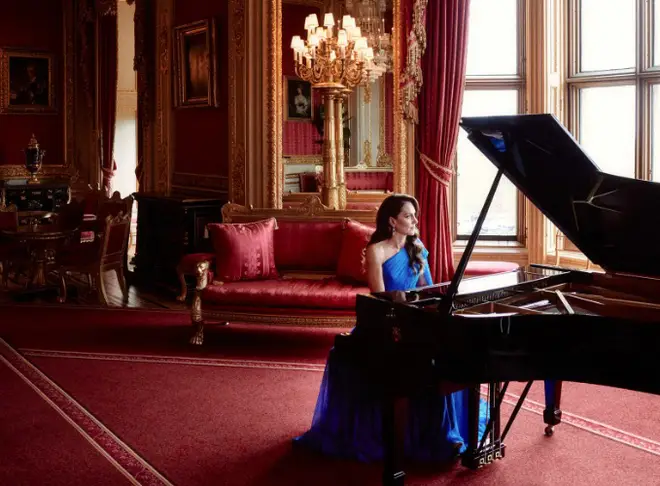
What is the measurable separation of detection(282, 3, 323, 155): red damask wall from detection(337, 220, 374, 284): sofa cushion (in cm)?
171

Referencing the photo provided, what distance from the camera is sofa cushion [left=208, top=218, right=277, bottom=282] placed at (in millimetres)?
6035

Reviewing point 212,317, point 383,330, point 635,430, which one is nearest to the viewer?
point 383,330

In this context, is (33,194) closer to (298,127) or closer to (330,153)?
(298,127)

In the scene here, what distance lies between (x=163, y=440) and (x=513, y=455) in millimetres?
1699

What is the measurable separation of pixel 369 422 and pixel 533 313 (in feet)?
3.28

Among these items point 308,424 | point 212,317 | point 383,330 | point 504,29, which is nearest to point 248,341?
point 212,317

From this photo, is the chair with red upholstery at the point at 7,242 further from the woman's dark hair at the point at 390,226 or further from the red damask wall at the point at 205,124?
the woman's dark hair at the point at 390,226

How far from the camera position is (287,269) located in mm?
6324

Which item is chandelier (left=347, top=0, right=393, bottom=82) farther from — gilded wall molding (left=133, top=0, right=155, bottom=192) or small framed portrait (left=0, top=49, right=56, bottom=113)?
small framed portrait (left=0, top=49, right=56, bottom=113)

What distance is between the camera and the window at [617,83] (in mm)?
6578

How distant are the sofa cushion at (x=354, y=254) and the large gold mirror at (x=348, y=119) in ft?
2.83

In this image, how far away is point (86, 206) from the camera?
930 centimetres

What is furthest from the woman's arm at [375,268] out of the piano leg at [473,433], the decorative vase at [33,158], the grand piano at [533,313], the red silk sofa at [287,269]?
the decorative vase at [33,158]

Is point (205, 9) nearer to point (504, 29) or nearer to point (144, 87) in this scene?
point (144, 87)
